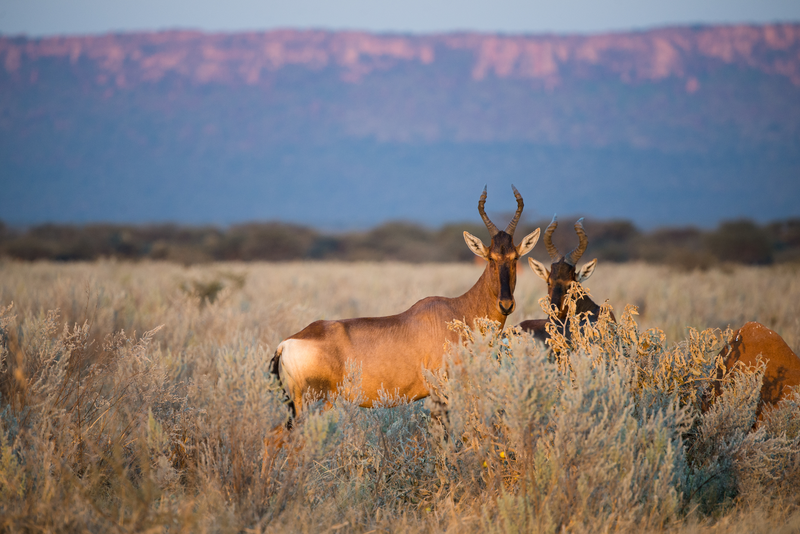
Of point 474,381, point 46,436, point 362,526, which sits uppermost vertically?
point 474,381

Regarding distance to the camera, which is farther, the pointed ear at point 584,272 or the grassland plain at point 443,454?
the pointed ear at point 584,272

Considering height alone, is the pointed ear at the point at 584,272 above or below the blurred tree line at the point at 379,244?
below

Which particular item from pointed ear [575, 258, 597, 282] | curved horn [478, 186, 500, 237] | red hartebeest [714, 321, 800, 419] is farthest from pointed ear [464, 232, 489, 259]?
red hartebeest [714, 321, 800, 419]

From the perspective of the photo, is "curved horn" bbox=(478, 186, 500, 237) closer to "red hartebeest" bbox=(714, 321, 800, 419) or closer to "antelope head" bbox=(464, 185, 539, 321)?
"antelope head" bbox=(464, 185, 539, 321)

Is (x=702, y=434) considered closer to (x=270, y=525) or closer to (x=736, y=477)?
(x=736, y=477)

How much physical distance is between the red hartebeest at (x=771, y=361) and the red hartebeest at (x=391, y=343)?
194cm

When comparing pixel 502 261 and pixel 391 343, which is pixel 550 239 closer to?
pixel 502 261

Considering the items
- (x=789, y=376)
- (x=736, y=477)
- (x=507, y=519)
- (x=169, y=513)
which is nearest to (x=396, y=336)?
(x=507, y=519)

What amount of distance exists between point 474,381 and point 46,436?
2743 mm

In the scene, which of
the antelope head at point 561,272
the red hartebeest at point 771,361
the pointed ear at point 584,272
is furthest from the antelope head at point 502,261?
the red hartebeest at point 771,361

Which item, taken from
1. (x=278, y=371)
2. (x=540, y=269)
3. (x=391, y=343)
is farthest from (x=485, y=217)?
(x=278, y=371)

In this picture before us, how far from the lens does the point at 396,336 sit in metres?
4.70

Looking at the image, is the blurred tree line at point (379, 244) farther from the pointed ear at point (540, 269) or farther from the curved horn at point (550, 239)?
the pointed ear at point (540, 269)

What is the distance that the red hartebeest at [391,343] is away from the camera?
4426 mm
